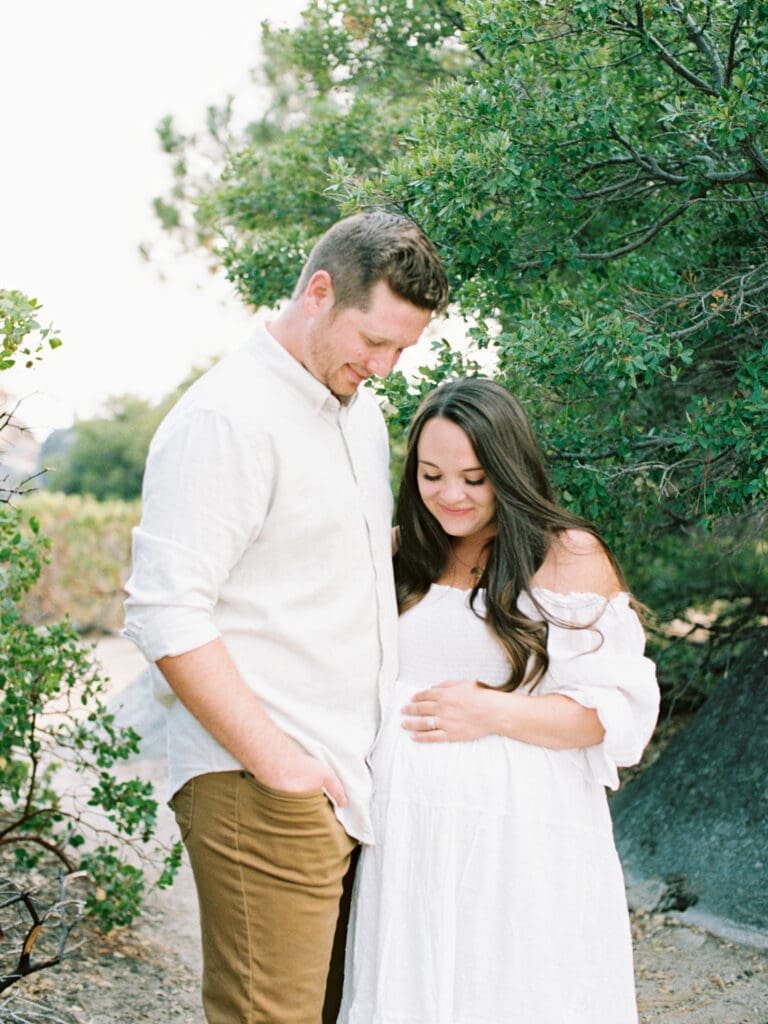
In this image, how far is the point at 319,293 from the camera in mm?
2506

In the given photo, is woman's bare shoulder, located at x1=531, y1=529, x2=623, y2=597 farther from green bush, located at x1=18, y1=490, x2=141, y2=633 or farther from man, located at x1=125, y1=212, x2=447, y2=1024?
green bush, located at x1=18, y1=490, x2=141, y2=633

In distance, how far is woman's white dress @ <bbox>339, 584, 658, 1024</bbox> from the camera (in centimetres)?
255

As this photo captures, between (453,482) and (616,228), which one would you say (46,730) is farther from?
(616,228)

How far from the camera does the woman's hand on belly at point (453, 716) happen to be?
8.63ft

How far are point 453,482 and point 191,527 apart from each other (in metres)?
0.77

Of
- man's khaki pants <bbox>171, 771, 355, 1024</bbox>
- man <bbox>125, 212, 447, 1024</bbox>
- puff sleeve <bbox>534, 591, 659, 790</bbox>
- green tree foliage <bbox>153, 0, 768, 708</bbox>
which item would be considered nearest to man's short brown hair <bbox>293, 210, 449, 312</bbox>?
man <bbox>125, 212, 447, 1024</bbox>

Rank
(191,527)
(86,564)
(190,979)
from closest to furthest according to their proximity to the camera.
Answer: (191,527), (190,979), (86,564)

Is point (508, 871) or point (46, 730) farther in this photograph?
point (46, 730)

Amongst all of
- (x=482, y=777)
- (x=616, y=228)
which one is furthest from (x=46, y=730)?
(x=616, y=228)

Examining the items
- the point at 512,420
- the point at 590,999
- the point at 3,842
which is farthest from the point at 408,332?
the point at 3,842

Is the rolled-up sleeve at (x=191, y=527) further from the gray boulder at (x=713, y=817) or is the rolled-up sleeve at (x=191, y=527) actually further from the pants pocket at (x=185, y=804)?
the gray boulder at (x=713, y=817)

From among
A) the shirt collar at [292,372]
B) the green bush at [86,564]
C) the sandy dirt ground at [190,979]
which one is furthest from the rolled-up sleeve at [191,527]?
the green bush at [86,564]

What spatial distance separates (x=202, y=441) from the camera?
235 cm

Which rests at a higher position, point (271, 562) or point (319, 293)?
point (319, 293)
